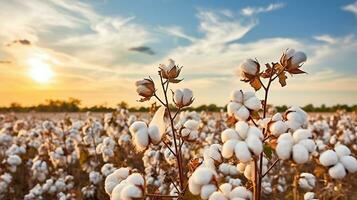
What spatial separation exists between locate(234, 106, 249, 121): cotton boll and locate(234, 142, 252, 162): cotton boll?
0.26m

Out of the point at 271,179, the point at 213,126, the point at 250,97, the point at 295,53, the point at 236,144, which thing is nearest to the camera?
the point at 236,144

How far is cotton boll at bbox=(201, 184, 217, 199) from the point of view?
2057 millimetres

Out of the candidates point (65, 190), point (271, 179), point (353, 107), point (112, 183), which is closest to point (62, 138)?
point (65, 190)

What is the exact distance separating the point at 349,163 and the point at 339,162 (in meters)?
0.04

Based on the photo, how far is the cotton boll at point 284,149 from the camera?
206 centimetres

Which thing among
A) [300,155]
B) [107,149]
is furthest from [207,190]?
[107,149]

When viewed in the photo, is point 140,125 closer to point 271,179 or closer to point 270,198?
point 270,198

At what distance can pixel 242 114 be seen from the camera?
2264mm

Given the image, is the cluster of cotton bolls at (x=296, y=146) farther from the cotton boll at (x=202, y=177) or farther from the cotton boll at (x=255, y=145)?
the cotton boll at (x=202, y=177)

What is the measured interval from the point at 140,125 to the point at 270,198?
5514mm

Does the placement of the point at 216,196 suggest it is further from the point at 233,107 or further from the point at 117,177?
the point at 117,177

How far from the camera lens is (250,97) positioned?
232 centimetres

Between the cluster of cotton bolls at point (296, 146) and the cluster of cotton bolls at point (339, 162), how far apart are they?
156mm

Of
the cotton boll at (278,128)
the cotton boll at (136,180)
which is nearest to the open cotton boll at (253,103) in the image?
the cotton boll at (278,128)
